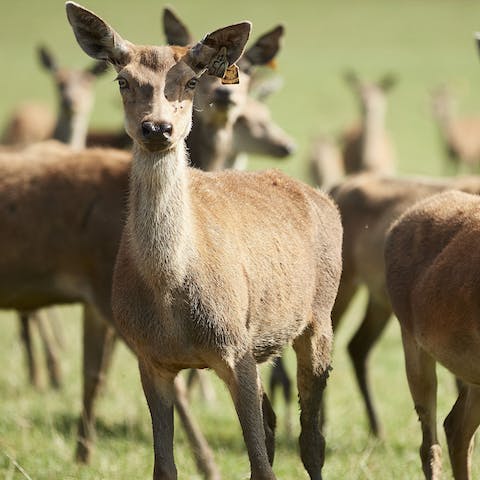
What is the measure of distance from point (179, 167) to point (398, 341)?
7830 mm

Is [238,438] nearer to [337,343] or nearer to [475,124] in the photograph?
[337,343]

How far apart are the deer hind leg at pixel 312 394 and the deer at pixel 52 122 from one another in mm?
1939

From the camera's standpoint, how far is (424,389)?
6.50 meters

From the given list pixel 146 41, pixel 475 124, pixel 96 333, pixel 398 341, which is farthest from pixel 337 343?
pixel 146 41

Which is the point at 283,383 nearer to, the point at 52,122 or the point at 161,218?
the point at 161,218

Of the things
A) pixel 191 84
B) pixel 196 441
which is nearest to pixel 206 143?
pixel 196 441

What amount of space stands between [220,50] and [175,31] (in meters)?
3.58

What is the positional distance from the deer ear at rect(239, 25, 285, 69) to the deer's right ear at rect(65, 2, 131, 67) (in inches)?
137

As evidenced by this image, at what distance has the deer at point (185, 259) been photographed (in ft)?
17.5

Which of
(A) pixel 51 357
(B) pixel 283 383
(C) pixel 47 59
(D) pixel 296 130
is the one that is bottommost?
(D) pixel 296 130

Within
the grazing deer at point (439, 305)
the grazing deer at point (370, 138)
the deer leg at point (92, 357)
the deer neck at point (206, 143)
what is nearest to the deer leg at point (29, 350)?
the deer leg at point (92, 357)

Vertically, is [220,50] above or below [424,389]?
above

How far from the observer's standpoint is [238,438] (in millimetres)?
8375

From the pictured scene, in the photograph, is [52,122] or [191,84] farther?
[52,122]
